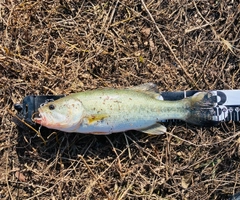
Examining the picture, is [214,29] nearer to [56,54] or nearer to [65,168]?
[56,54]

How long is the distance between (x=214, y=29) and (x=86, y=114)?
5.40ft

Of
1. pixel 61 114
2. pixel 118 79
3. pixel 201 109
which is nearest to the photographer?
pixel 61 114

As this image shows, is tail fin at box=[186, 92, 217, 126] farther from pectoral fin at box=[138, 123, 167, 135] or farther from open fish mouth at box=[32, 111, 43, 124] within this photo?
open fish mouth at box=[32, 111, 43, 124]

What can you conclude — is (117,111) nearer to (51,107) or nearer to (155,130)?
(155,130)

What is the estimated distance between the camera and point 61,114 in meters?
3.46

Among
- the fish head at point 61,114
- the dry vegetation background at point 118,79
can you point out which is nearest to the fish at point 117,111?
the fish head at point 61,114

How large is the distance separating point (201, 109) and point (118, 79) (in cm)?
90

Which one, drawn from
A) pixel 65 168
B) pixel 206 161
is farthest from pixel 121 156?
pixel 206 161

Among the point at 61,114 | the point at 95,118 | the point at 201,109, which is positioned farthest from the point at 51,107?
the point at 201,109

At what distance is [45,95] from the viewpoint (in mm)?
3771

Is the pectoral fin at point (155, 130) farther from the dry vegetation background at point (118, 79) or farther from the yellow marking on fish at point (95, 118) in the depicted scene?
the yellow marking on fish at point (95, 118)

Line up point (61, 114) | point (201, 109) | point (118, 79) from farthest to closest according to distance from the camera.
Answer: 1. point (118, 79)
2. point (201, 109)
3. point (61, 114)

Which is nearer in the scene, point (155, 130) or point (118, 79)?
point (155, 130)

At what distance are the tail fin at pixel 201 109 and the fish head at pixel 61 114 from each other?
107cm
